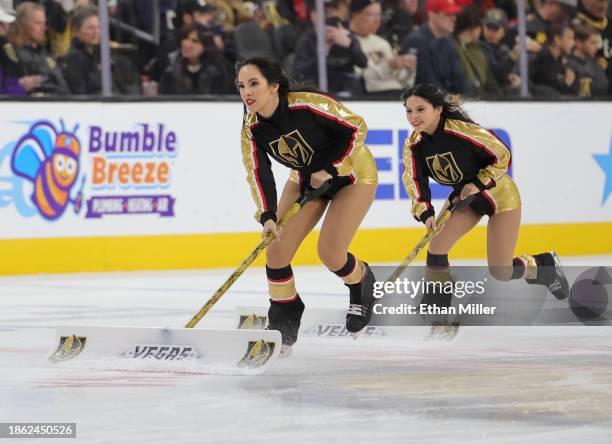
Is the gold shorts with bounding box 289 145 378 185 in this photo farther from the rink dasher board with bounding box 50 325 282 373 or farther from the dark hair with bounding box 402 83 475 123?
the rink dasher board with bounding box 50 325 282 373

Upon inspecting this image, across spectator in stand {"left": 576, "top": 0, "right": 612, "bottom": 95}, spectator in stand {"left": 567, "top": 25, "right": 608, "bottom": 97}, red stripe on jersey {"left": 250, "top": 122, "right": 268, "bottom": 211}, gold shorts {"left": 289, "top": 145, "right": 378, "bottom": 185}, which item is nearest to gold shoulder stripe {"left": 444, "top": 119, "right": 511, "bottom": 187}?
gold shorts {"left": 289, "top": 145, "right": 378, "bottom": 185}

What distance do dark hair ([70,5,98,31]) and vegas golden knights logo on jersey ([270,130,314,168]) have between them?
4086 millimetres

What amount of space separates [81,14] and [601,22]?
465 cm

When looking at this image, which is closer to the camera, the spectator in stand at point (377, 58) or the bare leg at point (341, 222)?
the bare leg at point (341, 222)

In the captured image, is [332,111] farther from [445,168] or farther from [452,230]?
[452,230]

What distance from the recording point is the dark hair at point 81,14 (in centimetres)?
875

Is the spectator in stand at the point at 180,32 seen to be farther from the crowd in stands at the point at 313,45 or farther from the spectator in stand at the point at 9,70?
the spectator in stand at the point at 9,70

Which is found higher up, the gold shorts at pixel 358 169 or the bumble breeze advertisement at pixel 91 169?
the gold shorts at pixel 358 169

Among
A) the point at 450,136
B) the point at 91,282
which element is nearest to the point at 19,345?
the point at 450,136

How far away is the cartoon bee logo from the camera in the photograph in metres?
8.77

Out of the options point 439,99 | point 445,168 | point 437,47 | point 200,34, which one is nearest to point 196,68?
point 200,34

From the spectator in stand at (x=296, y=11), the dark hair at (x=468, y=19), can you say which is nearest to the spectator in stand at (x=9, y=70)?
the spectator in stand at (x=296, y=11)

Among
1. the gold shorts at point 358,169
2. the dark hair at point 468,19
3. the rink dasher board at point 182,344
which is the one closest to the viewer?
the rink dasher board at point 182,344

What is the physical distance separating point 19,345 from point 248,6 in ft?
15.3
